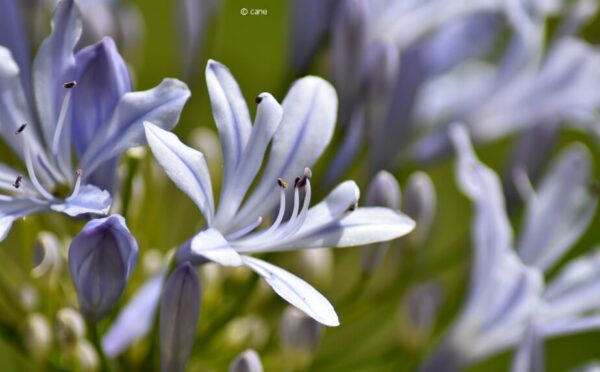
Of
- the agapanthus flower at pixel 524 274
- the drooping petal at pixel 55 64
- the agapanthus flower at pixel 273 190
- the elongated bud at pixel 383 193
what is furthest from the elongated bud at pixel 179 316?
the agapanthus flower at pixel 524 274

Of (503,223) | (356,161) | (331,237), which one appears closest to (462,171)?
(503,223)

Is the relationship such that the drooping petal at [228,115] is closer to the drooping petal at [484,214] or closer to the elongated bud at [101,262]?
Answer: the elongated bud at [101,262]

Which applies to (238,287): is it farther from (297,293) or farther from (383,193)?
(297,293)

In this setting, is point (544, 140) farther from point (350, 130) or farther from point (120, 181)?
point (120, 181)

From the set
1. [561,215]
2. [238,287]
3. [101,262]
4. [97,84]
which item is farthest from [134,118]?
[561,215]

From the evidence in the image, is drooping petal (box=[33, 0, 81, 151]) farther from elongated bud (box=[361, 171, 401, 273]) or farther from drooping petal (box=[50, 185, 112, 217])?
elongated bud (box=[361, 171, 401, 273])

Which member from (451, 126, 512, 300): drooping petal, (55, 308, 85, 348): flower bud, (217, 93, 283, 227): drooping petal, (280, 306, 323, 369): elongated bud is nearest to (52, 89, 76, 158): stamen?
(217, 93, 283, 227): drooping petal
